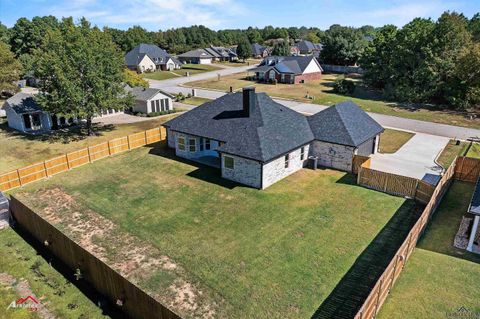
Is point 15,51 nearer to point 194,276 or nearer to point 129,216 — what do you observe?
point 129,216

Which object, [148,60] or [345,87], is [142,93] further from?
[148,60]

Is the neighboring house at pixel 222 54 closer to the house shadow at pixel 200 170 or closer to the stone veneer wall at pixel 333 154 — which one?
the house shadow at pixel 200 170

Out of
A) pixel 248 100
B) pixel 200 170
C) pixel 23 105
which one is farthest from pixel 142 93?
pixel 248 100

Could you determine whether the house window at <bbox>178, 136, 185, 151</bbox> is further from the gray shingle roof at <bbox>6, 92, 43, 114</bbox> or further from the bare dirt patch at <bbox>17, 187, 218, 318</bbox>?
the gray shingle roof at <bbox>6, 92, 43, 114</bbox>

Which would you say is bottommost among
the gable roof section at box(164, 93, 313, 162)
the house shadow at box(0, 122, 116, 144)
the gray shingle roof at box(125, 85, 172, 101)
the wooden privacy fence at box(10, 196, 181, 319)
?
the wooden privacy fence at box(10, 196, 181, 319)

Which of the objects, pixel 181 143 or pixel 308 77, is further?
pixel 308 77

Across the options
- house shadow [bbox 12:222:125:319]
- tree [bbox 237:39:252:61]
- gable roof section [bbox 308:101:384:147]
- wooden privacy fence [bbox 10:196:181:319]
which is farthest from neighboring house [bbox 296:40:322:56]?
house shadow [bbox 12:222:125:319]
